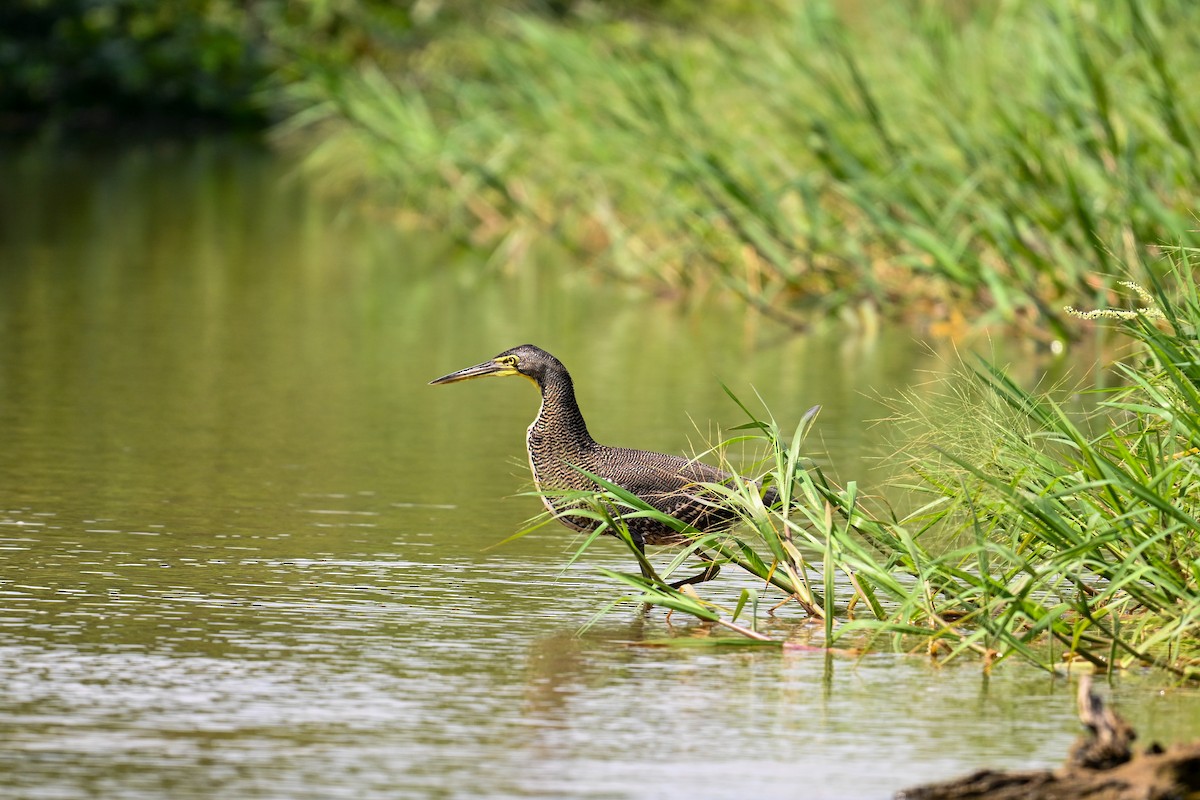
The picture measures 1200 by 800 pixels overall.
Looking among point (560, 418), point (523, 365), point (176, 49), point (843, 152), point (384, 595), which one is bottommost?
point (384, 595)

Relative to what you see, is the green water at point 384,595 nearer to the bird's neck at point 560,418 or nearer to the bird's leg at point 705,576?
the bird's leg at point 705,576

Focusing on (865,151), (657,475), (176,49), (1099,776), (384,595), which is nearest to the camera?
(1099,776)

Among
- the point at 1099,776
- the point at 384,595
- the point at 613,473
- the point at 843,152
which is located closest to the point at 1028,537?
the point at 613,473

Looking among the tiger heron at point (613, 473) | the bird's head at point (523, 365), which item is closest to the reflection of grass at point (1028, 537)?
the tiger heron at point (613, 473)

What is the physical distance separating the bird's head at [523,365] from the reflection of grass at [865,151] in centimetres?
318

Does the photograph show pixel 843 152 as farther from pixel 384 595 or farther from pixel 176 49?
pixel 176 49

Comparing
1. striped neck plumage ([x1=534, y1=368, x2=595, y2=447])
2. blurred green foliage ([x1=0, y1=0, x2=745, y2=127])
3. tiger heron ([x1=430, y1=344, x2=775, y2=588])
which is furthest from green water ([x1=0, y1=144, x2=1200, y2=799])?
blurred green foliage ([x1=0, y1=0, x2=745, y2=127])

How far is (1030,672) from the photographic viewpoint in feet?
19.5

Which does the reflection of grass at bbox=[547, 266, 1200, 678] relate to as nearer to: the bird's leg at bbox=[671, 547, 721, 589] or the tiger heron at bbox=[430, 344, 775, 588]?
the bird's leg at bbox=[671, 547, 721, 589]

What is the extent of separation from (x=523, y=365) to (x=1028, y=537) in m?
1.83

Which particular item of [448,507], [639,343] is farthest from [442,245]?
[448,507]

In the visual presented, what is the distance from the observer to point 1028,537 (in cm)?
638

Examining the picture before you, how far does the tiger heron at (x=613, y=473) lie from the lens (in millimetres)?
6867

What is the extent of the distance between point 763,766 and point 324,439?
5.30 meters
